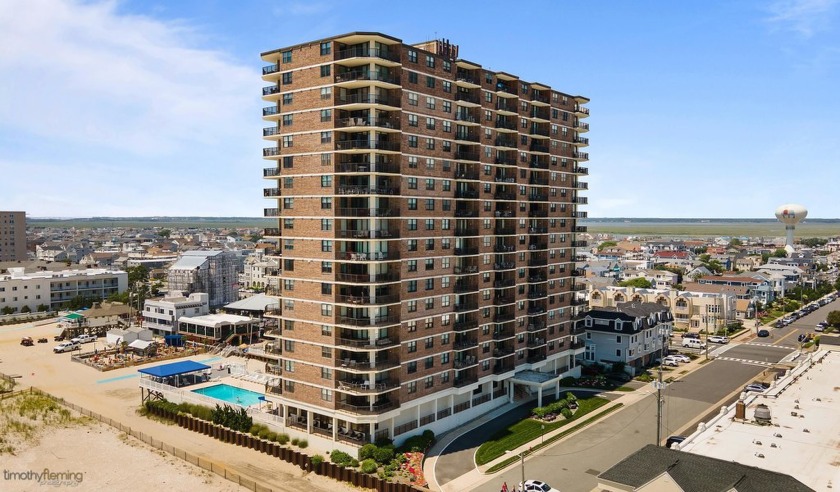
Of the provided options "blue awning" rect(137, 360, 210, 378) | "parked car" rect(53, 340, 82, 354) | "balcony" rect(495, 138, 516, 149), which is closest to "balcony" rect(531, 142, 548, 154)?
"balcony" rect(495, 138, 516, 149)

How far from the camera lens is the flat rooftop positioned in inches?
1945

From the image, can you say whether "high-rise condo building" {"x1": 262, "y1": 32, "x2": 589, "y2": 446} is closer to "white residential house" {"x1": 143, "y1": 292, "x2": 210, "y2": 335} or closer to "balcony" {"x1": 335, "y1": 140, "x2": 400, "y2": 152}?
"balcony" {"x1": 335, "y1": 140, "x2": 400, "y2": 152}

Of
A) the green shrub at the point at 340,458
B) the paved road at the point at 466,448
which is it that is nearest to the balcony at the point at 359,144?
the green shrub at the point at 340,458

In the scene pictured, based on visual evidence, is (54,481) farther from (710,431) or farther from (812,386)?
(812,386)

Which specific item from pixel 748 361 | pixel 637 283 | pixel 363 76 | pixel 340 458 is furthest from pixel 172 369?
pixel 637 283

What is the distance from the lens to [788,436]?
184 ft

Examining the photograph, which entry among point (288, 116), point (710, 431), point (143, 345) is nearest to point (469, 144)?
point (288, 116)

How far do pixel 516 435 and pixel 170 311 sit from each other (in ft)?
298

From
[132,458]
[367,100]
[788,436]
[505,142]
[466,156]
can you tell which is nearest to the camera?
[788,436]

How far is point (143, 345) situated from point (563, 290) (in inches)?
3117

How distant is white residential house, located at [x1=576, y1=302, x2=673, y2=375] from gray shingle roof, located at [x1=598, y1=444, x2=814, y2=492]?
53.5 meters

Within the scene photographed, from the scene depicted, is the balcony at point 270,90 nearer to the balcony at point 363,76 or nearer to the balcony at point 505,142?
the balcony at point 363,76

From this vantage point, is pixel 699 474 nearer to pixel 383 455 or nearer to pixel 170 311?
pixel 383 455

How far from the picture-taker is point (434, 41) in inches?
2859
